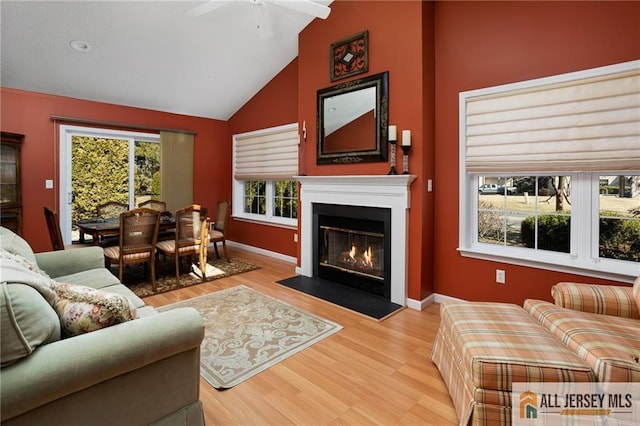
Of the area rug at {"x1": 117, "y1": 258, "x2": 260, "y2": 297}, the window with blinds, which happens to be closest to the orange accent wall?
the window with blinds

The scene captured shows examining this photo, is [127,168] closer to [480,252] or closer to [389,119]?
[389,119]

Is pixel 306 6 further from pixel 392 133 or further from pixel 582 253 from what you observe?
pixel 582 253

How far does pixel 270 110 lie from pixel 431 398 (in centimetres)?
465

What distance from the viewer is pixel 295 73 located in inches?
191

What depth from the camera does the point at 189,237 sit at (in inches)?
163

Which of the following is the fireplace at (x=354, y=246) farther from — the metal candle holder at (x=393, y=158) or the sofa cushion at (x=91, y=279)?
the sofa cushion at (x=91, y=279)

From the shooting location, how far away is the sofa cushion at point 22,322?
1028mm

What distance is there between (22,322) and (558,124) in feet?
11.4

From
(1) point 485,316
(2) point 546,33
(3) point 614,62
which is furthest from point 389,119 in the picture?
(1) point 485,316

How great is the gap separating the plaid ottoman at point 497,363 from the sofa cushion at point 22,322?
1.80 m

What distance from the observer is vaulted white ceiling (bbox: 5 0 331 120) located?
133 inches

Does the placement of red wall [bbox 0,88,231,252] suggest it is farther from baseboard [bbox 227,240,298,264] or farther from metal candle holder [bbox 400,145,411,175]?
metal candle holder [bbox 400,145,411,175]

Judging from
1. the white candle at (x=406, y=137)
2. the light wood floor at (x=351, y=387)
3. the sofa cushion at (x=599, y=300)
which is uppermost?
the white candle at (x=406, y=137)

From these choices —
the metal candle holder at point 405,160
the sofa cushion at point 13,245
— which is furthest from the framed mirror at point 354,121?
the sofa cushion at point 13,245
